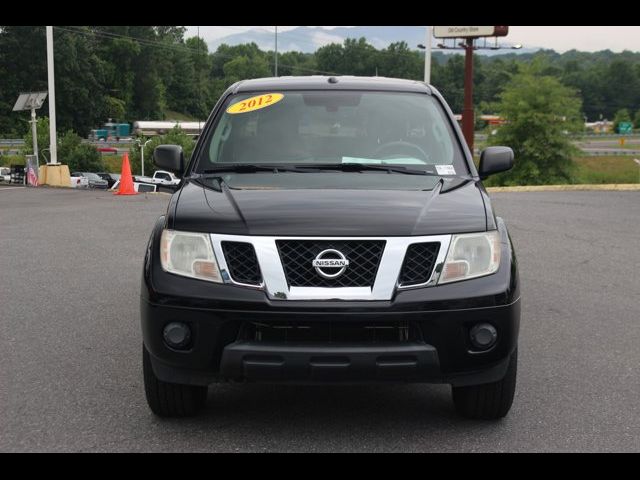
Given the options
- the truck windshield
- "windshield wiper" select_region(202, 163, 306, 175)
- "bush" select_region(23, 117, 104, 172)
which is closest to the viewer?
"windshield wiper" select_region(202, 163, 306, 175)

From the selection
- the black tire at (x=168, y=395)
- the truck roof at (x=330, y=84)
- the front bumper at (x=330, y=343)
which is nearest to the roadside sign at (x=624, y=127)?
the truck roof at (x=330, y=84)

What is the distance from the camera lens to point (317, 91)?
18.1 ft

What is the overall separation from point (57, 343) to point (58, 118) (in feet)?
290

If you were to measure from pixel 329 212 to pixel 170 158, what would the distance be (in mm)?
1704

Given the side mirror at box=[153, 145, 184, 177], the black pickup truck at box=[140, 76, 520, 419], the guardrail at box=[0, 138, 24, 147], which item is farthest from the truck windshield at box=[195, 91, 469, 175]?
the guardrail at box=[0, 138, 24, 147]

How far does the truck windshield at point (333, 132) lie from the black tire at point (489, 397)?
1.24 metres

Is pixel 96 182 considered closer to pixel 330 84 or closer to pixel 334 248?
pixel 330 84

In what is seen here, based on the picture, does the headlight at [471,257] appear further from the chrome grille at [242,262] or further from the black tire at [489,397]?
the chrome grille at [242,262]

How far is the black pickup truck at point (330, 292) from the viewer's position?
3742mm

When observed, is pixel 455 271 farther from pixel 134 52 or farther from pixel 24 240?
pixel 134 52

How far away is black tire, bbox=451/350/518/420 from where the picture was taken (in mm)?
4195

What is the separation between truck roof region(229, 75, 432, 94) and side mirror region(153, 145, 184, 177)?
0.56m

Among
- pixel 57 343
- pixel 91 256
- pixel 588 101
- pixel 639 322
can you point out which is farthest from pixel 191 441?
pixel 588 101

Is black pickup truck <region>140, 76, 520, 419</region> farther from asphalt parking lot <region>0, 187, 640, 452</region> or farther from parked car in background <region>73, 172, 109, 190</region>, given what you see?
parked car in background <region>73, 172, 109, 190</region>
